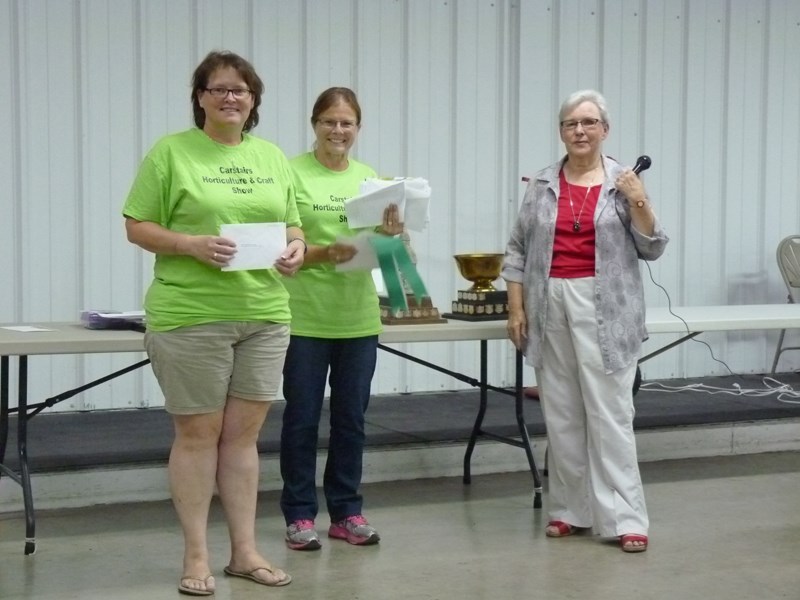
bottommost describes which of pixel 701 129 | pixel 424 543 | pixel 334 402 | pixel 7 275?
pixel 424 543

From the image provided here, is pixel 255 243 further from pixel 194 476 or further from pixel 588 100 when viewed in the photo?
pixel 588 100

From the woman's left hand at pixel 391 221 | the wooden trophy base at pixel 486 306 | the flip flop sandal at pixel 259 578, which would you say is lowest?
the flip flop sandal at pixel 259 578

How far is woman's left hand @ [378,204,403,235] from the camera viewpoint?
323 centimetres

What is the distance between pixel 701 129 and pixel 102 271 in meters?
3.35

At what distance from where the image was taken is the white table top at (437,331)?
3455 millimetres

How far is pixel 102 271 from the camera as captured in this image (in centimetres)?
522

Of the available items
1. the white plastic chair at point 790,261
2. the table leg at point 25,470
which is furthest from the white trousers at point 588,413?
the white plastic chair at point 790,261

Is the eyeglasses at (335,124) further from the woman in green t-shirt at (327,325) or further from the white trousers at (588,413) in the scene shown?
the white trousers at (588,413)

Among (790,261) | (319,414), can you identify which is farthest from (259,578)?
(790,261)

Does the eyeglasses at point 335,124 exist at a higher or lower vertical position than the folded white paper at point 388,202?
higher

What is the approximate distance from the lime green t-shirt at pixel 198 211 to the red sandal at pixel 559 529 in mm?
1313

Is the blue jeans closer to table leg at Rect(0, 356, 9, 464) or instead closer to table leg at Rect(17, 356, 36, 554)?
table leg at Rect(17, 356, 36, 554)

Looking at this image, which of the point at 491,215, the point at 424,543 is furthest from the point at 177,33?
the point at 424,543

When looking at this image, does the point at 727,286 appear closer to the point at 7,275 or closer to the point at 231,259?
the point at 7,275
